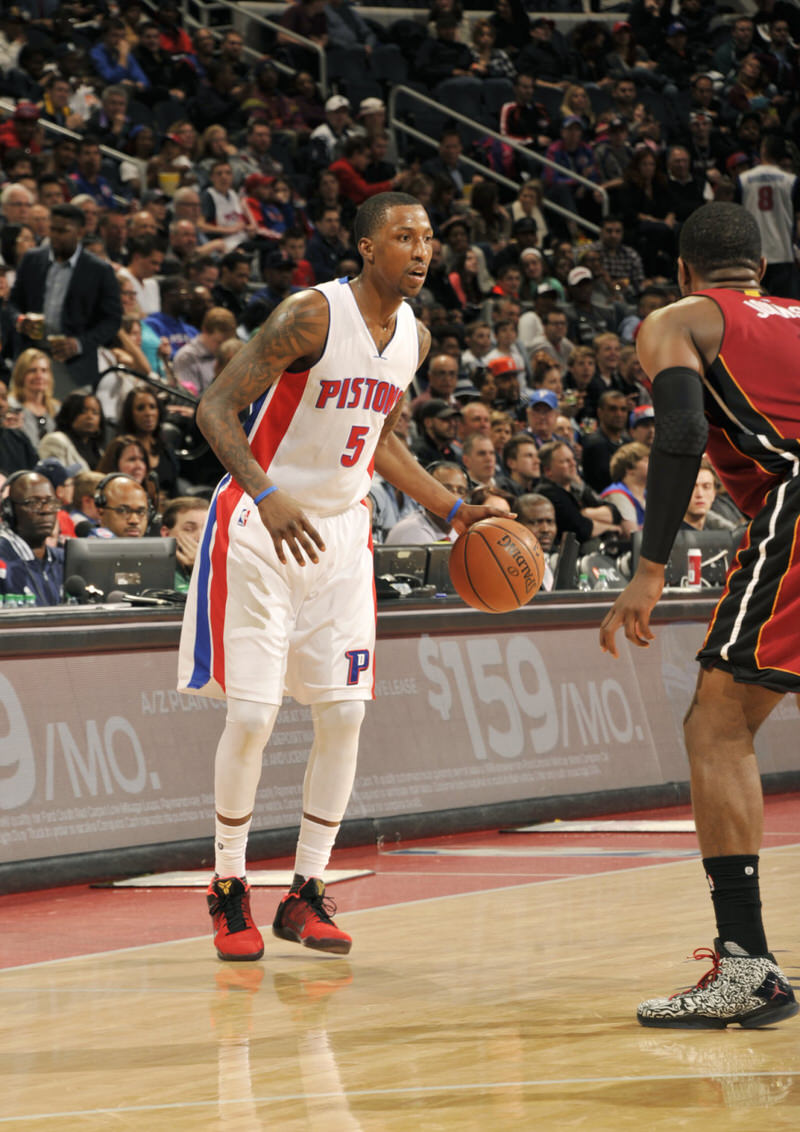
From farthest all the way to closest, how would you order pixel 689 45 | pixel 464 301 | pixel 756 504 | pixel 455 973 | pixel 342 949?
pixel 689 45
pixel 464 301
pixel 342 949
pixel 455 973
pixel 756 504

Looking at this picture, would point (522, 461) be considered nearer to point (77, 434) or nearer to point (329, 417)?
point (77, 434)

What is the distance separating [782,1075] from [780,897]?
7.82 feet

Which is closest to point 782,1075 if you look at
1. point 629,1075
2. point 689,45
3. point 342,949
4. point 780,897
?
point 629,1075

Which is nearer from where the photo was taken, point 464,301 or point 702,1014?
point 702,1014

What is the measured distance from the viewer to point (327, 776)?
5477 millimetres

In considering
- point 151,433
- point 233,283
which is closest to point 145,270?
point 233,283

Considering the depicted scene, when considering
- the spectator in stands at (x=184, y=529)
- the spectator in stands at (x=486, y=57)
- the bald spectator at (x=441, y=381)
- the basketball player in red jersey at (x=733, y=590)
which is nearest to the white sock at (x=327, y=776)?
the basketball player in red jersey at (x=733, y=590)

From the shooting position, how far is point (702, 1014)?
162 inches

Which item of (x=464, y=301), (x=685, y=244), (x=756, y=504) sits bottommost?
(x=464, y=301)

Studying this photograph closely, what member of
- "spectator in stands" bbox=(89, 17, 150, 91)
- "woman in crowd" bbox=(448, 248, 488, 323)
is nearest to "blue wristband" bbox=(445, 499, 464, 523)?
"woman in crowd" bbox=(448, 248, 488, 323)

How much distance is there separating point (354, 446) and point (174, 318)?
8001 mm

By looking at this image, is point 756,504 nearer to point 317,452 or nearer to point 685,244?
point 685,244

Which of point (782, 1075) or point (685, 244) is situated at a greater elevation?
point (685, 244)

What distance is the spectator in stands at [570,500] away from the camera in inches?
459
